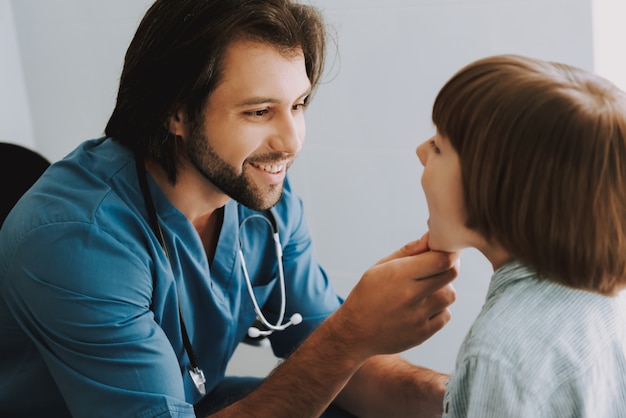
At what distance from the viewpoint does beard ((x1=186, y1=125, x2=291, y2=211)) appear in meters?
1.39

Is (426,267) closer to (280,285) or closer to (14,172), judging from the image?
(280,285)

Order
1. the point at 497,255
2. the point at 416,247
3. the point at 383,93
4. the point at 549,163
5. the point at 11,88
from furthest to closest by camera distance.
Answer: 1. the point at 11,88
2. the point at 383,93
3. the point at 416,247
4. the point at 497,255
5. the point at 549,163

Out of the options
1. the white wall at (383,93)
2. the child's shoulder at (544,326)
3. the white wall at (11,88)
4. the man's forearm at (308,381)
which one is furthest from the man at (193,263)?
the white wall at (11,88)

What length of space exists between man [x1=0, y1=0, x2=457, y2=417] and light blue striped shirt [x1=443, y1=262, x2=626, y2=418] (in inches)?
6.5

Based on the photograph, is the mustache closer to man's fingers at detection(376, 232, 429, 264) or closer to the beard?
the beard

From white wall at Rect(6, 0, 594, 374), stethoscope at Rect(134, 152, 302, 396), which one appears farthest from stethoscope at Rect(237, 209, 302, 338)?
white wall at Rect(6, 0, 594, 374)

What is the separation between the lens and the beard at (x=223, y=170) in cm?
139

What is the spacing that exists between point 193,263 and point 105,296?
21 cm

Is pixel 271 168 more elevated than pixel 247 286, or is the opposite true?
pixel 271 168

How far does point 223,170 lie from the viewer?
1.39m

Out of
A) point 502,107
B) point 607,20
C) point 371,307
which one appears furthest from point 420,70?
point 502,107

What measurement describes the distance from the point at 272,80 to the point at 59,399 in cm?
64

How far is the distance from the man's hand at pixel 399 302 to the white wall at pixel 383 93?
26.0 inches

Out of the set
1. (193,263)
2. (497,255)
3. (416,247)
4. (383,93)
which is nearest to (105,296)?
(193,263)
